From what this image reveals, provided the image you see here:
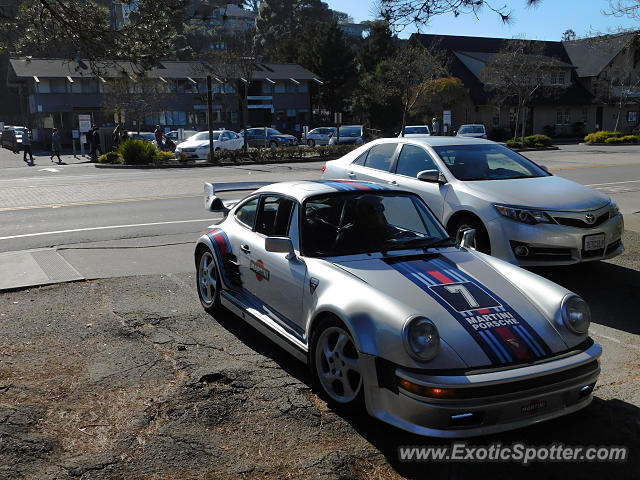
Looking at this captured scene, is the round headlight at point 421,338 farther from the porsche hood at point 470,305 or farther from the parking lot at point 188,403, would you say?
the parking lot at point 188,403

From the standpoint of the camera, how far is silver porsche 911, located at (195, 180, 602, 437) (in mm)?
3604

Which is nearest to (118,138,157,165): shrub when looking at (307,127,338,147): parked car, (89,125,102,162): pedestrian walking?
(89,125,102,162): pedestrian walking

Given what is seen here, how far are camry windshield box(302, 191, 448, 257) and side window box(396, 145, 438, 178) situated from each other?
10.3 feet

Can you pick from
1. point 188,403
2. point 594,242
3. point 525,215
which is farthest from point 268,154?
point 188,403

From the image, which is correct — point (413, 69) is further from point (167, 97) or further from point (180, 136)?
point (167, 97)

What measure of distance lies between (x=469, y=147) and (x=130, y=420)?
19.5 feet

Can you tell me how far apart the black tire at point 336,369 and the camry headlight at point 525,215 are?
3.64 meters

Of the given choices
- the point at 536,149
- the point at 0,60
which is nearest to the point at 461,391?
the point at 536,149

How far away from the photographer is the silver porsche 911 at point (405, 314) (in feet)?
11.8

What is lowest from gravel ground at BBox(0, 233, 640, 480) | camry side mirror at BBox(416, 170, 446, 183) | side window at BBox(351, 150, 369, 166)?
gravel ground at BBox(0, 233, 640, 480)

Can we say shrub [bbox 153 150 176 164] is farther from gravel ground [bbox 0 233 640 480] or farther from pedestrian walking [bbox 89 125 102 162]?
gravel ground [bbox 0 233 640 480]

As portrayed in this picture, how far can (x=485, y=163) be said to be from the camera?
8305 millimetres

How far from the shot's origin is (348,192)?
5250 millimetres

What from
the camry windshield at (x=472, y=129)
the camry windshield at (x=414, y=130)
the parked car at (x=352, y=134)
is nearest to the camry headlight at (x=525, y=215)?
the parked car at (x=352, y=134)
